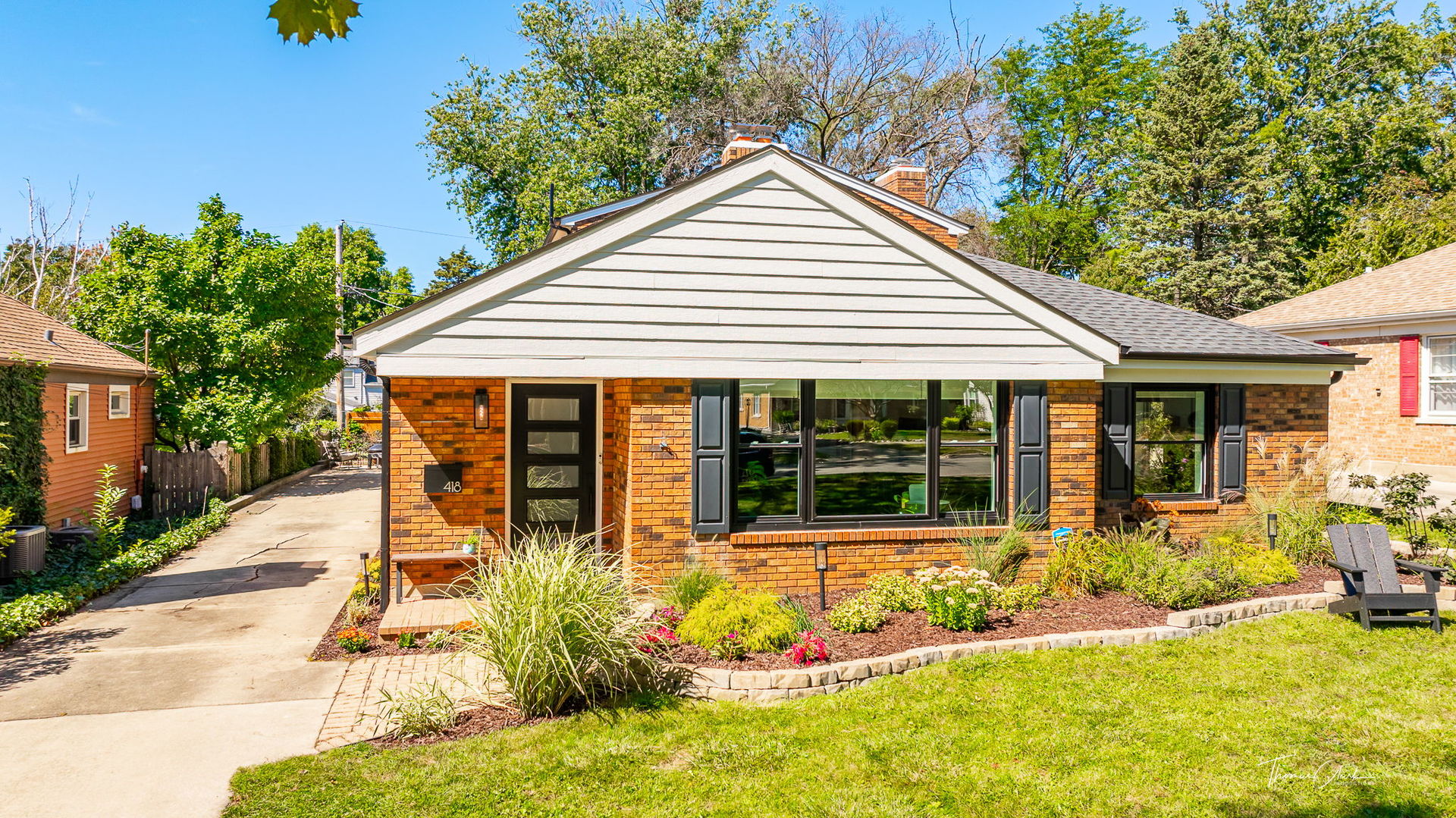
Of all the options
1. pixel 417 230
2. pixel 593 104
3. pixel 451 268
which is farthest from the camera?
pixel 451 268

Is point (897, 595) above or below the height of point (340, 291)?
below

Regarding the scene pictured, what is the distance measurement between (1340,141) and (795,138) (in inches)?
789

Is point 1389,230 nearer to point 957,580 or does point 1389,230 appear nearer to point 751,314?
point 957,580

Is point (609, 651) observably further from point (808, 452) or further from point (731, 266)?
point (731, 266)

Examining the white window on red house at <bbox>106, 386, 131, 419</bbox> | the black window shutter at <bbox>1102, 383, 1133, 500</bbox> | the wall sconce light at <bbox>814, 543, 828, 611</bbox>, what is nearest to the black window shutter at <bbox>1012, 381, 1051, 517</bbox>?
the black window shutter at <bbox>1102, 383, 1133, 500</bbox>

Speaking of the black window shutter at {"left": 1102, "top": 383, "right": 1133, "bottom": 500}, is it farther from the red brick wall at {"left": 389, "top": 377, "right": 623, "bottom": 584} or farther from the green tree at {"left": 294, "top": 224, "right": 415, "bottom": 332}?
the green tree at {"left": 294, "top": 224, "right": 415, "bottom": 332}

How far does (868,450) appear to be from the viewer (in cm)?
837

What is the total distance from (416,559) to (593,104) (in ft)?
87.1

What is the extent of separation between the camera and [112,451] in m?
14.4

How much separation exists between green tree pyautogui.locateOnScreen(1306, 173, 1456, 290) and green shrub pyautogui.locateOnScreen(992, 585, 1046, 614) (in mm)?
21794

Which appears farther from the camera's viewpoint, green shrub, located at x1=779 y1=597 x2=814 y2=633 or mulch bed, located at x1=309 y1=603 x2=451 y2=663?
mulch bed, located at x1=309 y1=603 x2=451 y2=663

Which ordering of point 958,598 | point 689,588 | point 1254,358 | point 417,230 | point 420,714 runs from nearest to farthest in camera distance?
point 420,714 < point 958,598 < point 689,588 < point 1254,358 < point 417,230

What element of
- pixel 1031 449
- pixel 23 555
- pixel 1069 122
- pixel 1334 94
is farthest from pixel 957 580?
pixel 1334 94

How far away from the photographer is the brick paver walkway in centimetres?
526
